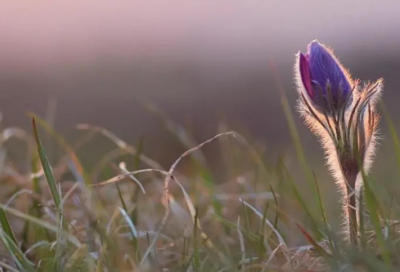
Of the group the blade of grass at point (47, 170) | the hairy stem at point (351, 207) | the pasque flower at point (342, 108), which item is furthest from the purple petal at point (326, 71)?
the blade of grass at point (47, 170)

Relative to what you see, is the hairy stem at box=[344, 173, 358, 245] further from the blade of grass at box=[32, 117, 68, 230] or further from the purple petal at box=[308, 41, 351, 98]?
the blade of grass at box=[32, 117, 68, 230]

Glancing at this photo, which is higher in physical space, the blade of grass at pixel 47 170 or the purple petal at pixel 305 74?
the purple petal at pixel 305 74

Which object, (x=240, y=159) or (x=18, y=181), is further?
(x=240, y=159)

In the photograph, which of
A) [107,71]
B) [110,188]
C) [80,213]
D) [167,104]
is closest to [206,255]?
[80,213]

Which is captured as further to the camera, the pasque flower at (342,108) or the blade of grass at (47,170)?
the blade of grass at (47,170)

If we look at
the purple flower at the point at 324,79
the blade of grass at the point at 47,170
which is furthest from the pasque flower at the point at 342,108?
the blade of grass at the point at 47,170

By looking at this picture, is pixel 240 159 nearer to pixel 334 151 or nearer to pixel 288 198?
pixel 288 198

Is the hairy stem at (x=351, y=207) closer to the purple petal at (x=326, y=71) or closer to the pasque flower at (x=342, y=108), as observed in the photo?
the pasque flower at (x=342, y=108)

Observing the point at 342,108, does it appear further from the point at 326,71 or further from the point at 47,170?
the point at 47,170
